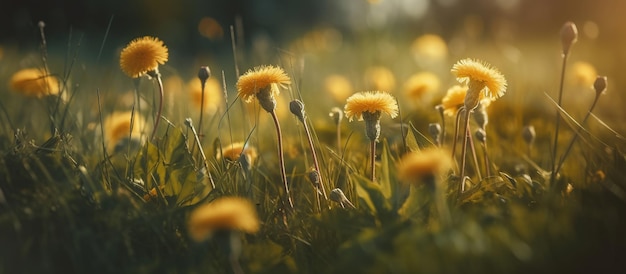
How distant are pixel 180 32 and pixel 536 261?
7383 mm

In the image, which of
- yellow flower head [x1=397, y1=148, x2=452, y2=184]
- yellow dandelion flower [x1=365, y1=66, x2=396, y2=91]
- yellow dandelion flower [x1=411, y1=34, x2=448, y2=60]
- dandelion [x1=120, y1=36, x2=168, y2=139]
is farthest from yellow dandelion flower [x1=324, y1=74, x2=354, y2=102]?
yellow flower head [x1=397, y1=148, x2=452, y2=184]

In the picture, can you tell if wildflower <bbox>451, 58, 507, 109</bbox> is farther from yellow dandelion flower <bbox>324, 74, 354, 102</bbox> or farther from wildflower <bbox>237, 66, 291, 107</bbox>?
yellow dandelion flower <bbox>324, 74, 354, 102</bbox>

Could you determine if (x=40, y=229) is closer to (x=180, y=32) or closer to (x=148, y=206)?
(x=148, y=206)

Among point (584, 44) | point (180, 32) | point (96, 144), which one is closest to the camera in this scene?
point (96, 144)

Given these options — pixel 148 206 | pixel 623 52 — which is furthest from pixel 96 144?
pixel 623 52

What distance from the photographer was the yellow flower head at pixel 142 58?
5.75 feet

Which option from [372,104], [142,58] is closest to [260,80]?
[372,104]

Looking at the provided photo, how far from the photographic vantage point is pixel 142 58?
5.78ft

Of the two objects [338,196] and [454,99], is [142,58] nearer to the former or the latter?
[338,196]

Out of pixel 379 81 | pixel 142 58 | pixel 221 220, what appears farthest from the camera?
pixel 379 81

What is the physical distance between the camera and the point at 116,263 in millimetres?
1401

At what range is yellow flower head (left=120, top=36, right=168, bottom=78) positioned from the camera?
5.75 ft

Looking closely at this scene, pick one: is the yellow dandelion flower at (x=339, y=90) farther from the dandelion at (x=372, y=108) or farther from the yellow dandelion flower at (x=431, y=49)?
the dandelion at (x=372, y=108)

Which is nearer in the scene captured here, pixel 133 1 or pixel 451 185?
pixel 451 185
